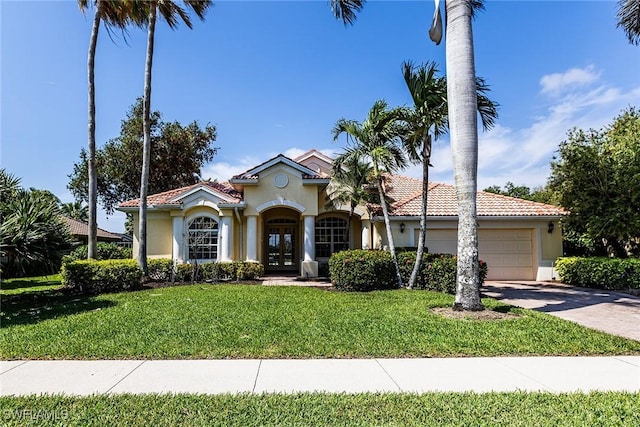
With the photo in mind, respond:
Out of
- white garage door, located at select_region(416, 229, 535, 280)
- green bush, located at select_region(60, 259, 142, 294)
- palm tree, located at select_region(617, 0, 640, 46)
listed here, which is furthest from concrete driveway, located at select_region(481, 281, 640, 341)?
green bush, located at select_region(60, 259, 142, 294)

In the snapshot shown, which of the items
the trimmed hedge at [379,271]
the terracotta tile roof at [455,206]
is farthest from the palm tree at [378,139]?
the terracotta tile roof at [455,206]

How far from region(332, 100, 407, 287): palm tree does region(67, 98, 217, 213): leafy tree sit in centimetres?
1892

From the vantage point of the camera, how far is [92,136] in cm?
1548

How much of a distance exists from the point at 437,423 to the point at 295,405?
1.51 metres

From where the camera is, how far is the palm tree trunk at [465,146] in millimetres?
8883

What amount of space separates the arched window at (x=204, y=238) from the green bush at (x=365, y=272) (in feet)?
22.7

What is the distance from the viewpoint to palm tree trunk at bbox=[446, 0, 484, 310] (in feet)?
29.1

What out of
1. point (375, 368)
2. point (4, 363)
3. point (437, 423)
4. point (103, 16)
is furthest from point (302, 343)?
point (103, 16)

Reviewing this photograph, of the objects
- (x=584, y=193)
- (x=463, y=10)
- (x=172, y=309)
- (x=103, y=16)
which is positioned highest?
(x=103, y=16)

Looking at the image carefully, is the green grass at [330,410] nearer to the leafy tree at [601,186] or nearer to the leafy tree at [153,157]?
the leafy tree at [601,186]

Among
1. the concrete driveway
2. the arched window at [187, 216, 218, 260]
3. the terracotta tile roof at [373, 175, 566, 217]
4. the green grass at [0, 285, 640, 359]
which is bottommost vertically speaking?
the concrete driveway

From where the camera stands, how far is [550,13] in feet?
37.8

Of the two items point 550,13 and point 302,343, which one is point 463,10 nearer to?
point 550,13

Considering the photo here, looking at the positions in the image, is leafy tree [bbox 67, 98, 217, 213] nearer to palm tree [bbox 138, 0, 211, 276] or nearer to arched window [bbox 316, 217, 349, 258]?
palm tree [bbox 138, 0, 211, 276]
